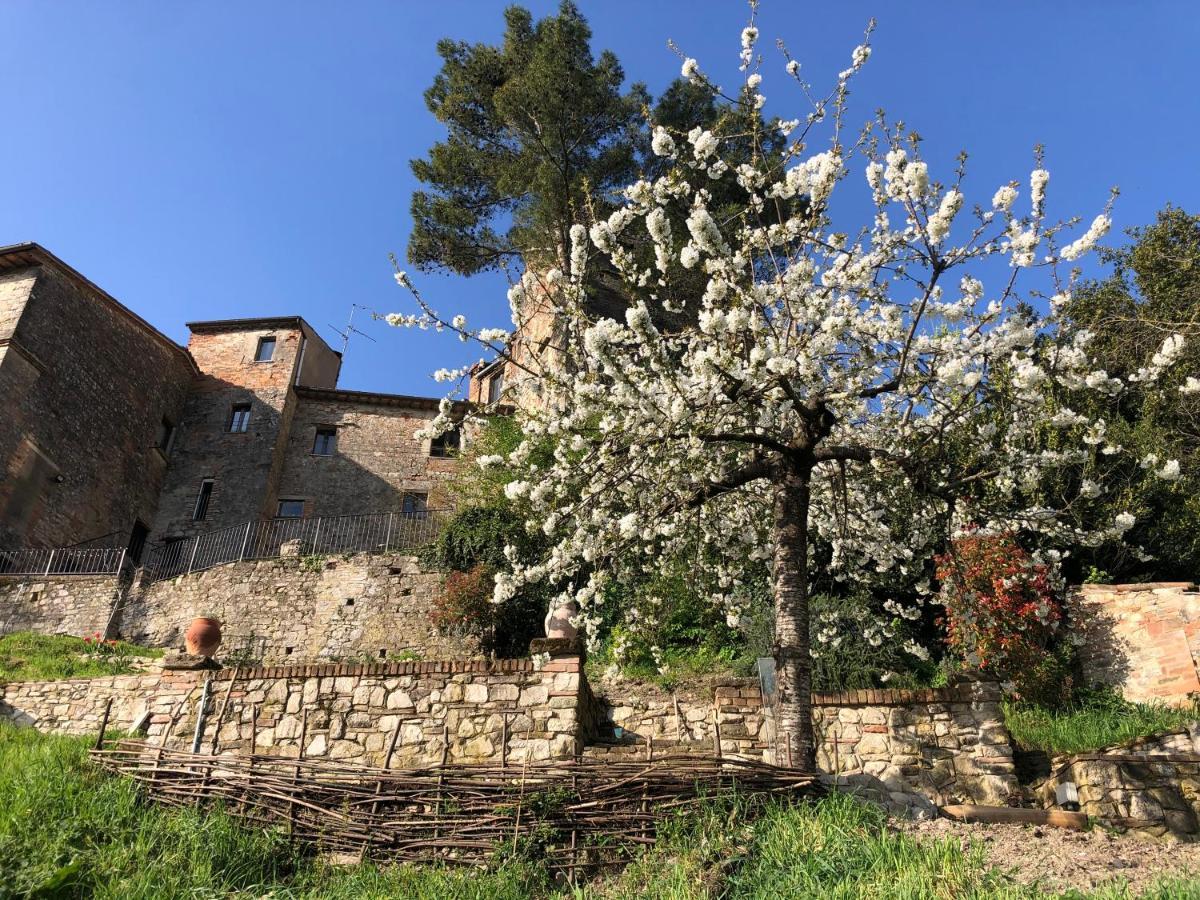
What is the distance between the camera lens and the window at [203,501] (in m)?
24.6

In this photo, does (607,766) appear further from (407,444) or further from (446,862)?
(407,444)

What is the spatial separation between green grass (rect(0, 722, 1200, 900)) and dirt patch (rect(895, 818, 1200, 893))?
28 centimetres

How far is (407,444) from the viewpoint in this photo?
86.9ft

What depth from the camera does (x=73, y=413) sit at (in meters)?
22.0

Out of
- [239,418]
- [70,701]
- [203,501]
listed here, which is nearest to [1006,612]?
[70,701]

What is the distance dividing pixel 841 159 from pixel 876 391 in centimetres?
207

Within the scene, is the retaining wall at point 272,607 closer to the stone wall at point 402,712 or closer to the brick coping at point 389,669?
the brick coping at point 389,669

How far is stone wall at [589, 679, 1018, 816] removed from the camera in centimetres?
791

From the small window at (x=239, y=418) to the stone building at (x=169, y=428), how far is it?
0.05 m

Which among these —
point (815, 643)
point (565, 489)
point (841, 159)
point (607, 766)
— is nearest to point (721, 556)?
point (815, 643)

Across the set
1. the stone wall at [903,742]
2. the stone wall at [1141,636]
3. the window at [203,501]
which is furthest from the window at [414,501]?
the stone wall at [1141,636]

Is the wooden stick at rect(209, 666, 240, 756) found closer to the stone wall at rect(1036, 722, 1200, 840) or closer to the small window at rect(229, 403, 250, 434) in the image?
the stone wall at rect(1036, 722, 1200, 840)

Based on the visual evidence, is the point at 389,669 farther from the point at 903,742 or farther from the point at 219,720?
the point at 903,742

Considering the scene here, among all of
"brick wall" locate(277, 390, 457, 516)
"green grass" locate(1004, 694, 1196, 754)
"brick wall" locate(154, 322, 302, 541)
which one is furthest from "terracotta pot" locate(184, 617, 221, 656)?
"brick wall" locate(154, 322, 302, 541)
